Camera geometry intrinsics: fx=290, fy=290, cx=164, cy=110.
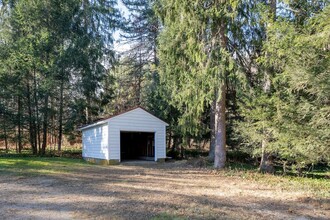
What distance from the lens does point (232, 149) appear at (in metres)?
17.8

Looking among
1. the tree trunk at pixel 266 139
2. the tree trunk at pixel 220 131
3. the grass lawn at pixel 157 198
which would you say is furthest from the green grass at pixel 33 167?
the tree trunk at pixel 266 139

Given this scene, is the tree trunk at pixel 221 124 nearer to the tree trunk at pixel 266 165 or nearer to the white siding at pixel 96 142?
the tree trunk at pixel 266 165

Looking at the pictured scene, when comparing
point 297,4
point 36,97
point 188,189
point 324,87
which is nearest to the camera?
point 324,87

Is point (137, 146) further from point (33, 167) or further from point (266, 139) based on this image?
point (266, 139)

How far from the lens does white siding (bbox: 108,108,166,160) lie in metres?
14.5

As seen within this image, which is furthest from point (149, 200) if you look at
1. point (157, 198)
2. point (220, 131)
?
point (220, 131)

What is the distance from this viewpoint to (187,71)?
1215cm

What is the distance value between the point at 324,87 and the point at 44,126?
720 inches

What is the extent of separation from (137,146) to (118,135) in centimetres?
497

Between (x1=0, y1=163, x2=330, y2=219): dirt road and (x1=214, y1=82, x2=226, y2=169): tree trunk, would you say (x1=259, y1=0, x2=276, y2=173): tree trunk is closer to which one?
(x1=214, y1=82, x2=226, y2=169): tree trunk

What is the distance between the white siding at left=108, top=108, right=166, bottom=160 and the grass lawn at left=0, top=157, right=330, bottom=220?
4755 millimetres

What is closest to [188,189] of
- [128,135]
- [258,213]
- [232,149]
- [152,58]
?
[258,213]

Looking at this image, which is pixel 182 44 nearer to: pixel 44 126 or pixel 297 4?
pixel 297 4

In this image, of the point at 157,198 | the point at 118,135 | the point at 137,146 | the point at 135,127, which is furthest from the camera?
the point at 137,146
